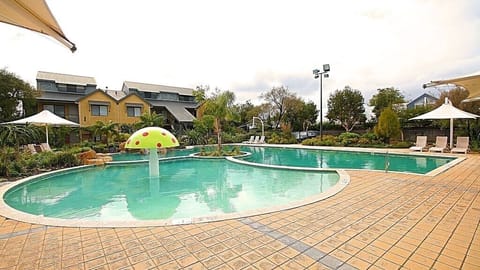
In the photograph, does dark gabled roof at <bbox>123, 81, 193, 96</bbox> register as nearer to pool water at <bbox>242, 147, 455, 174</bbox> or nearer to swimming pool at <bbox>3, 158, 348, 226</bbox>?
pool water at <bbox>242, 147, 455, 174</bbox>

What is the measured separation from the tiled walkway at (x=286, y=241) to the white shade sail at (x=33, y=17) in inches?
97.3

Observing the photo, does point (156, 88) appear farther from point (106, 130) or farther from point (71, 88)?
point (106, 130)

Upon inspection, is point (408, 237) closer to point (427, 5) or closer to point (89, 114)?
point (427, 5)

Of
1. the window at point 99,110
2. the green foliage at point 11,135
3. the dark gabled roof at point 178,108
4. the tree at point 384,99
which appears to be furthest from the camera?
the dark gabled roof at point 178,108

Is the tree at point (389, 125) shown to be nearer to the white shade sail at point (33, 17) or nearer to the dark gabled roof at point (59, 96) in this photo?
the white shade sail at point (33, 17)

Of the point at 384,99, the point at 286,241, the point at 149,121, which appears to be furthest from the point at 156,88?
the point at 286,241

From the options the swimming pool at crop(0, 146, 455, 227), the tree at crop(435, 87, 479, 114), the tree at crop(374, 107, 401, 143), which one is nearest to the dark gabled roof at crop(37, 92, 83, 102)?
the swimming pool at crop(0, 146, 455, 227)

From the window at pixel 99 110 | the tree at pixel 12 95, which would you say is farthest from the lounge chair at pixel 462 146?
the tree at pixel 12 95

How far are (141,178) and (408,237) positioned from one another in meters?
9.32

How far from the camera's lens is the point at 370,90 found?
1249 inches

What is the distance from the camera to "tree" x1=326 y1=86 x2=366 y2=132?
28547 mm

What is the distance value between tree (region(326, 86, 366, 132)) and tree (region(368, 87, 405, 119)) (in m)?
2.09

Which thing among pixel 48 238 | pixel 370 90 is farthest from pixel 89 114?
pixel 370 90

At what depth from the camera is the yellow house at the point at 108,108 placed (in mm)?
26109
